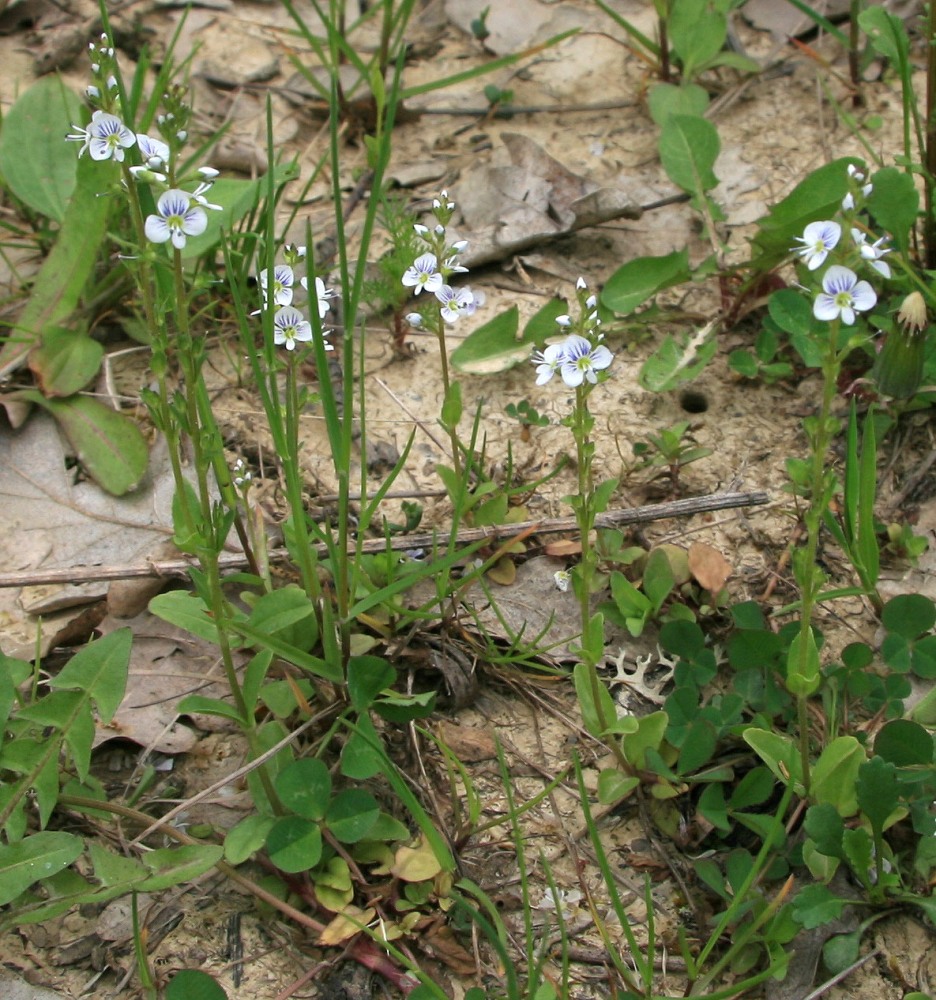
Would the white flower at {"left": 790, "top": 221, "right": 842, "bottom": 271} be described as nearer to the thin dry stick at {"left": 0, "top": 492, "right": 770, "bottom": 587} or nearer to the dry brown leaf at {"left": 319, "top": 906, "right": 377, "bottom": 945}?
the thin dry stick at {"left": 0, "top": 492, "right": 770, "bottom": 587}

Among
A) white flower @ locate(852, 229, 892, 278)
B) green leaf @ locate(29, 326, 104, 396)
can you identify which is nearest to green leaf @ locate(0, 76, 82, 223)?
green leaf @ locate(29, 326, 104, 396)

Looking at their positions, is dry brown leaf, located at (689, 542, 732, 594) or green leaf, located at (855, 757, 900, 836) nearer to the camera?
green leaf, located at (855, 757, 900, 836)

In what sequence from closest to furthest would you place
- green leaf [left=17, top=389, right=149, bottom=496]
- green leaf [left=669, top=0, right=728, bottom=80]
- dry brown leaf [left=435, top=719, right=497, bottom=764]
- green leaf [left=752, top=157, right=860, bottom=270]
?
dry brown leaf [left=435, top=719, right=497, bottom=764]
green leaf [left=17, top=389, right=149, bottom=496]
green leaf [left=752, top=157, right=860, bottom=270]
green leaf [left=669, top=0, right=728, bottom=80]

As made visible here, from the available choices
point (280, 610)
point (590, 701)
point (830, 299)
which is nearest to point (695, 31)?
point (830, 299)

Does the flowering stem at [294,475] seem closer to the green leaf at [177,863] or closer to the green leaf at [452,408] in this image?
the green leaf at [452,408]

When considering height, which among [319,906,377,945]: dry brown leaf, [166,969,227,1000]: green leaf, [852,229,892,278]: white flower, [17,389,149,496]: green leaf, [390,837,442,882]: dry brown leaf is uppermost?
[852,229,892,278]: white flower

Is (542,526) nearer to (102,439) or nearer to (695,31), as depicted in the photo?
(102,439)

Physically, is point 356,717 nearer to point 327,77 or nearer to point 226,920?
point 226,920
